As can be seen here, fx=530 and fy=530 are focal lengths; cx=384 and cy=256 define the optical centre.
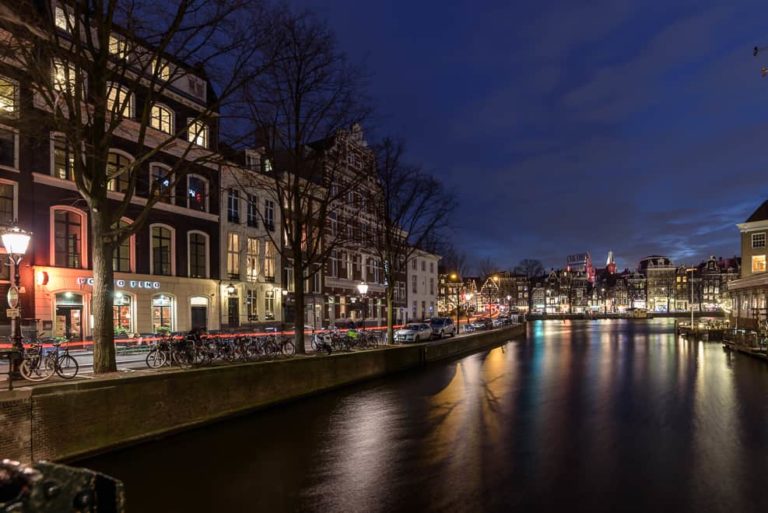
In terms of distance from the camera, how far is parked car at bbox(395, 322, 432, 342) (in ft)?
124

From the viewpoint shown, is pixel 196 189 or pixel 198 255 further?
pixel 198 255

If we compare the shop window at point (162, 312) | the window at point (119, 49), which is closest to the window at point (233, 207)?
the shop window at point (162, 312)

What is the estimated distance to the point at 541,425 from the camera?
1310 centimetres

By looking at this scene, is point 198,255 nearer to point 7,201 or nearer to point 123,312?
point 123,312

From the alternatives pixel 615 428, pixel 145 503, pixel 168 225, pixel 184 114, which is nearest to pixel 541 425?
pixel 615 428

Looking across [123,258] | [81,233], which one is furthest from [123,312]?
[81,233]

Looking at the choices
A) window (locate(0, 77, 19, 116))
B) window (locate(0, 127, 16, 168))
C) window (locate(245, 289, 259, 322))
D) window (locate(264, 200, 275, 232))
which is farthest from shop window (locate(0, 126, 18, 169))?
window (locate(264, 200, 275, 232))

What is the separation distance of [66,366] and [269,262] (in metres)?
29.2

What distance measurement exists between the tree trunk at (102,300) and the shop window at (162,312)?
2123 cm

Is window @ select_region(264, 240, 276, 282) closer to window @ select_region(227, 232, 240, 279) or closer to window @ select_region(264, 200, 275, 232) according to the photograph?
window @ select_region(264, 200, 275, 232)

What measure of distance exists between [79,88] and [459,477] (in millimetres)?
12202

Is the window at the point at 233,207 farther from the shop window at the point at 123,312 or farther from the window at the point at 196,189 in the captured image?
the shop window at the point at 123,312

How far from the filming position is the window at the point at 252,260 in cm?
4197

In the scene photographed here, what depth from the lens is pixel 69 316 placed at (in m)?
28.0
